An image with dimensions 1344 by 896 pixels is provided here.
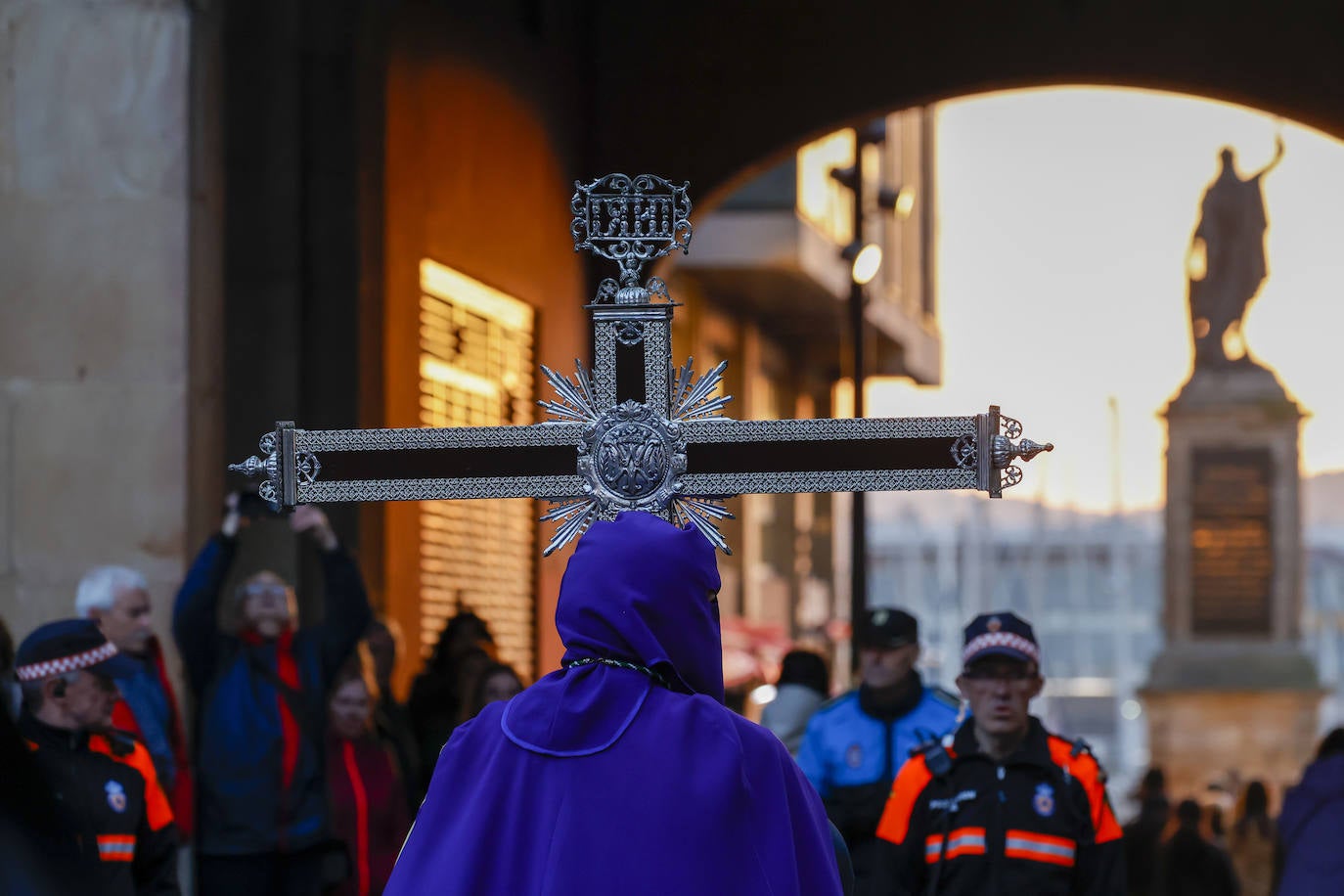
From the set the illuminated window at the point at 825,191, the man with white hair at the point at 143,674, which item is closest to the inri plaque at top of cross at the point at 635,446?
the man with white hair at the point at 143,674

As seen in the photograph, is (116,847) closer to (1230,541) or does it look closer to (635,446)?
(635,446)

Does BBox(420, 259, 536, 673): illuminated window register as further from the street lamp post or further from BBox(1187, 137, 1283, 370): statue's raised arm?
BBox(1187, 137, 1283, 370): statue's raised arm

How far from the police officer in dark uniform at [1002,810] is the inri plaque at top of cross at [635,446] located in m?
1.89

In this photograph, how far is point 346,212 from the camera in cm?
1425

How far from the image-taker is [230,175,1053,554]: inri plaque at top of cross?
5.71 metres

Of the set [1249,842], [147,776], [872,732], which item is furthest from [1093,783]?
[1249,842]

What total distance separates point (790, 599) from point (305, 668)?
95.4 feet

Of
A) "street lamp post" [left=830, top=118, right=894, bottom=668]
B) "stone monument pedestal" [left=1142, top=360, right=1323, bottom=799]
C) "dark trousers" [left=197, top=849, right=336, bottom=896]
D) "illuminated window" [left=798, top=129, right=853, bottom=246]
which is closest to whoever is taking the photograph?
"dark trousers" [left=197, top=849, right=336, bottom=896]

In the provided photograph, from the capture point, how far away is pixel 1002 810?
24.9ft

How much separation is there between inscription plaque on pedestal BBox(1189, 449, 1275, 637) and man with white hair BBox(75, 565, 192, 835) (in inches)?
865

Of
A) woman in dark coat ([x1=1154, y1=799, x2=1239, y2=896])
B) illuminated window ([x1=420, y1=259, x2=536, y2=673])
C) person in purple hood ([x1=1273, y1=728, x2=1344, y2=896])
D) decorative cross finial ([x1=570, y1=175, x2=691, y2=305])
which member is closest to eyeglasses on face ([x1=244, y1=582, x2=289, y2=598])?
person in purple hood ([x1=1273, y1=728, x2=1344, y2=896])

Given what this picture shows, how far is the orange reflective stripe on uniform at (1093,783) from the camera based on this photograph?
24.9ft

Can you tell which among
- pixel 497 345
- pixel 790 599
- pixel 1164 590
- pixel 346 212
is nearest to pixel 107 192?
pixel 346 212

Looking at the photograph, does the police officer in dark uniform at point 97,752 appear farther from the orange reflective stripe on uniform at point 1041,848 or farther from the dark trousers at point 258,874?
the orange reflective stripe on uniform at point 1041,848
